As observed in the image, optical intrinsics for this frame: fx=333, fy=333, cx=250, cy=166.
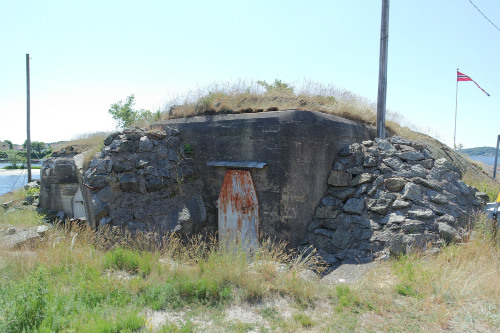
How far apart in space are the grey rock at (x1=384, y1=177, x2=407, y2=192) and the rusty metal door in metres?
2.77

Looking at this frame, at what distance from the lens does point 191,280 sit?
433cm

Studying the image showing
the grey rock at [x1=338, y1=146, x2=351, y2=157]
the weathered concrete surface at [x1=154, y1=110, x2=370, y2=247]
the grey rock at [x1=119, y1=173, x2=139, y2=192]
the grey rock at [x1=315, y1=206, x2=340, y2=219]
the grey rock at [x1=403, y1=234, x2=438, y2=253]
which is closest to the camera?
the grey rock at [x1=403, y1=234, x2=438, y2=253]

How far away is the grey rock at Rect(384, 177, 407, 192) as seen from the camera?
268 inches

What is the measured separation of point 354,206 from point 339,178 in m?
0.74

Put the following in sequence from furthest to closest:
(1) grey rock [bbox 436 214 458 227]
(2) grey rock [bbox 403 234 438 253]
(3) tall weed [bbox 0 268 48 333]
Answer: (1) grey rock [bbox 436 214 458 227]
(2) grey rock [bbox 403 234 438 253]
(3) tall weed [bbox 0 268 48 333]

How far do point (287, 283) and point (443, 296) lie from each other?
192 cm

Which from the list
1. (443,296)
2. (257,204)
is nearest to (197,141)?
(257,204)

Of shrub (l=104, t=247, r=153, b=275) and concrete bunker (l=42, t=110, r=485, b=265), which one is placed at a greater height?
concrete bunker (l=42, t=110, r=485, b=265)

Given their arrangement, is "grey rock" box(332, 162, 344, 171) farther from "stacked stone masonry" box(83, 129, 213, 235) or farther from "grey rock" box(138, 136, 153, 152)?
"grey rock" box(138, 136, 153, 152)

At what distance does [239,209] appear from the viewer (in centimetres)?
719

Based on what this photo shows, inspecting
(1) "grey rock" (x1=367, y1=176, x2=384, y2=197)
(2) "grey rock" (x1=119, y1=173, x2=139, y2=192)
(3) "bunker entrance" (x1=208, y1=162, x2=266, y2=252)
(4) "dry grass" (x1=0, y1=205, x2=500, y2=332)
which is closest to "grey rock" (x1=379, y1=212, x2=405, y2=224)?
(1) "grey rock" (x1=367, y1=176, x2=384, y2=197)

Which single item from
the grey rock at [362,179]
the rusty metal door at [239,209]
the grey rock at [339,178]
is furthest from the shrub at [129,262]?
the grey rock at [362,179]

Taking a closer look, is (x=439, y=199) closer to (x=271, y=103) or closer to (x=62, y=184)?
(x=271, y=103)

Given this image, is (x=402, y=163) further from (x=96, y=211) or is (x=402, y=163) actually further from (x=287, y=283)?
(x=96, y=211)
